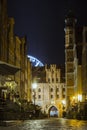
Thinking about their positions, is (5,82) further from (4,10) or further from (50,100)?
(50,100)

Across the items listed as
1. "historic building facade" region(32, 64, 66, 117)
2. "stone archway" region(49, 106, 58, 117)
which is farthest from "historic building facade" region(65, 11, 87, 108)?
"stone archway" region(49, 106, 58, 117)

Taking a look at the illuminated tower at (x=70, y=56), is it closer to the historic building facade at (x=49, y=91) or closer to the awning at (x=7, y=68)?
the historic building facade at (x=49, y=91)

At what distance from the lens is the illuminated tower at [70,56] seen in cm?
13012

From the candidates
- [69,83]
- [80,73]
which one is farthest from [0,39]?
[69,83]

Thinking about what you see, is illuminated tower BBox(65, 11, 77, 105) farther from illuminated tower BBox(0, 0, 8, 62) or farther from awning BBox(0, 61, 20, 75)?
awning BBox(0, 61, 20, 75)

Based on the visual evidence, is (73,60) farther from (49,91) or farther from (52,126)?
(52,126)

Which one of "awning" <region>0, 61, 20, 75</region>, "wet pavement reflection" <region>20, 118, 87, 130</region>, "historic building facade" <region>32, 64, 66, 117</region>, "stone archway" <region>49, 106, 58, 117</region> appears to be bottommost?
"wet pavement reflection" <region>20, 118, 87, 130</region>

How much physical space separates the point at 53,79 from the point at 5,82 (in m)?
112

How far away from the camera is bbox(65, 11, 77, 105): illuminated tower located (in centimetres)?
13012

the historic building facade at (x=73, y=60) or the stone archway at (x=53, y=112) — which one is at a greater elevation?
the historic building facade at (x=73, y=60)

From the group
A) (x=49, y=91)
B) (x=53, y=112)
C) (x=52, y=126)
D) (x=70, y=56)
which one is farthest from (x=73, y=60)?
(x=52, y=126)

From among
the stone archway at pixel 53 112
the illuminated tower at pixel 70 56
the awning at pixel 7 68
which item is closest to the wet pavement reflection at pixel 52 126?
the awning at pixel 7 68

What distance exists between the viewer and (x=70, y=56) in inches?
5423

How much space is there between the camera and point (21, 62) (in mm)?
97875
